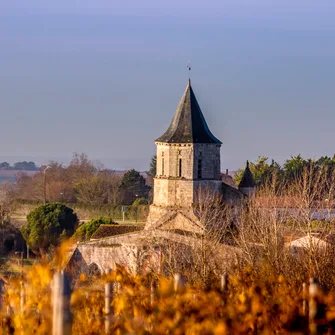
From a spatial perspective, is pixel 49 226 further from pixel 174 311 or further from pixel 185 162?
pixel 174 311

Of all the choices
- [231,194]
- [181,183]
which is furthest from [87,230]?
[231,194]

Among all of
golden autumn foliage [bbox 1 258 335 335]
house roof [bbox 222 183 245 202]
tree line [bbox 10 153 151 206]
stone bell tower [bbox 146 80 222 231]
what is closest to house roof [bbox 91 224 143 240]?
stone bell tower [bbox 146 80 222 231]

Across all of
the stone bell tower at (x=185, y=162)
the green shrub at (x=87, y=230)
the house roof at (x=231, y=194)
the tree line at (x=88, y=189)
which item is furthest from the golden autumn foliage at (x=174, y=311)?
the tree line at (x=88, y=189)

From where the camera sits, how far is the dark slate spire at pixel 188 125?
49.5 meters

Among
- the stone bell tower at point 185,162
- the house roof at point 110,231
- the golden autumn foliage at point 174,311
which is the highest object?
the stone bell tower at point 185,162

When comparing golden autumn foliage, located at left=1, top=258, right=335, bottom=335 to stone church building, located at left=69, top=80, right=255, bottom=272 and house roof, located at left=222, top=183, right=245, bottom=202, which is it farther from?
house roof, located at left=222, top=183, right=245, bottom=202

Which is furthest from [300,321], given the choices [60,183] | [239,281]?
[60,183]

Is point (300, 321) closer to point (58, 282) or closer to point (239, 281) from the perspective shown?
point (239, 281)

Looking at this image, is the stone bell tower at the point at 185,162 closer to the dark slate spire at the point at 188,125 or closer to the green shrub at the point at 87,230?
the dark slate spire at the point at 188,125

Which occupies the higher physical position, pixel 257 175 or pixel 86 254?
pixel 257 175

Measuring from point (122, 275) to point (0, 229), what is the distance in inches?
1766

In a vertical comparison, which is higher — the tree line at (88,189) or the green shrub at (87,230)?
the tree line at (88,189)

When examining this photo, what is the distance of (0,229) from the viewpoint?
58625 mm

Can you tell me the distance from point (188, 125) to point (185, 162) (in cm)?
176
